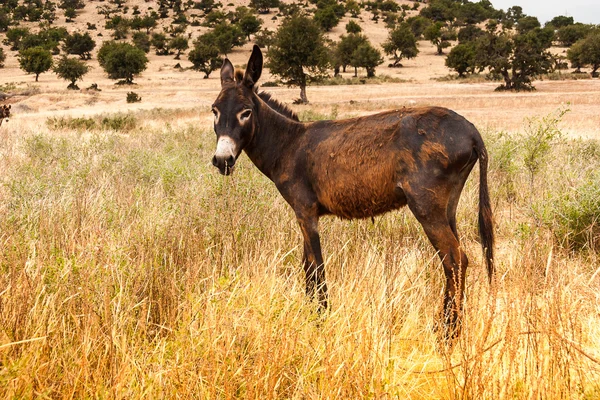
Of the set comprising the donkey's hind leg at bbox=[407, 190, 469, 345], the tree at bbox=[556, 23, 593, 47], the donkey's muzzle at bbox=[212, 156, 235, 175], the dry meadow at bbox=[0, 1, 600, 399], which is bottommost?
the dry meadow at bbox=[0, 1, 600, 399]

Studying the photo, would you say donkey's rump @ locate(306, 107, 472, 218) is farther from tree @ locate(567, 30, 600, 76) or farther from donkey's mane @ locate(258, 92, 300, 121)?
tree @ locate(567, 30, 600, 76)

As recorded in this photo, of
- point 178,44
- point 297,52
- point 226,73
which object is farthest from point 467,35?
point 226,73

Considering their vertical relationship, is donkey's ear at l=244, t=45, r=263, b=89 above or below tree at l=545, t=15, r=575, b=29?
below

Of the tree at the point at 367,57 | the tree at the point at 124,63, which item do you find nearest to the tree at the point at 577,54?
the tree at the point at 367,57

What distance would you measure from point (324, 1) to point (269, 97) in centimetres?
13820

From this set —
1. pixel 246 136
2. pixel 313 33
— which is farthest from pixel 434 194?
pixel 313 33

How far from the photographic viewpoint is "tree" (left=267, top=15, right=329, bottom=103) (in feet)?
153

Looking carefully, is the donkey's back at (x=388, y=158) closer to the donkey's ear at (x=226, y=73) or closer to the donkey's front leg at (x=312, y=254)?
the donkey's front leg at (x=312, y=254)

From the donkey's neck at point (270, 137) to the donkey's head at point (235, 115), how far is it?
11 centimetres

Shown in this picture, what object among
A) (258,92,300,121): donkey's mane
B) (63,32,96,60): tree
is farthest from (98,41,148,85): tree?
(258,92,300,121): donkey's mane

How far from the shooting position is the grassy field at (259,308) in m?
2.79

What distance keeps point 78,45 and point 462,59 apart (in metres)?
66.7

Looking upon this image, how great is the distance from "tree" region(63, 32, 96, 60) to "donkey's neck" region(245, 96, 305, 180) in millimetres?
91071

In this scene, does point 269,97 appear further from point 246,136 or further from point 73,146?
point 73,146
